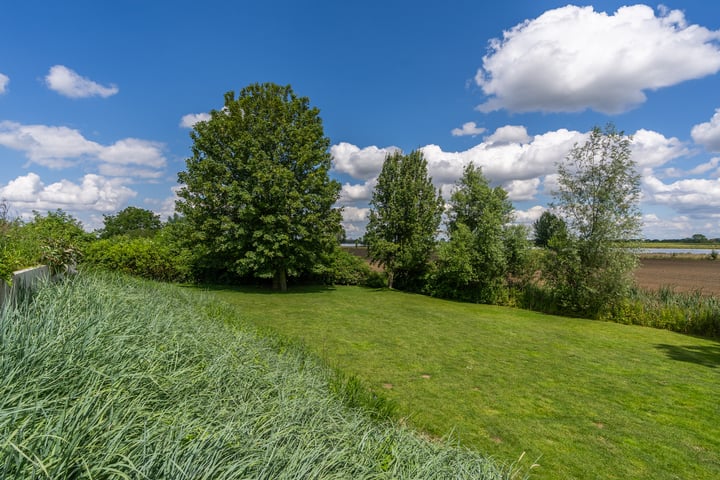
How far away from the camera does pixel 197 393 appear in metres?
2.67

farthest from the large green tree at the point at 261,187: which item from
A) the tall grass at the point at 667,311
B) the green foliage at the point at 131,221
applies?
the green foliage at the point at 131,221

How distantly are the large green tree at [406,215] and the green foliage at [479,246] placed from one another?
134 centimetres

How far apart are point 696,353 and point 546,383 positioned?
587 centimetres

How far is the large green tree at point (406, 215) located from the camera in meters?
18.0

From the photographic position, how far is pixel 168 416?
2.12m

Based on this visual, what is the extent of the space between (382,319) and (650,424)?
708 cm

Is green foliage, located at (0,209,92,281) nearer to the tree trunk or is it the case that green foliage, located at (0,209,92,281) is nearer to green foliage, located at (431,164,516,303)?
the tree trunk

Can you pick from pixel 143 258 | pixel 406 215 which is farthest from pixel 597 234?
pixel 143 258

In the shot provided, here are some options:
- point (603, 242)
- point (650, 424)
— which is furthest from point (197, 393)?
point (603, 242)

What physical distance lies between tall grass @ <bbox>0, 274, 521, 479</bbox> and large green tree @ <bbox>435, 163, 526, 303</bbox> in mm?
12940

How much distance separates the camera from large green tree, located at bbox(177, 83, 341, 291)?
1466 cm

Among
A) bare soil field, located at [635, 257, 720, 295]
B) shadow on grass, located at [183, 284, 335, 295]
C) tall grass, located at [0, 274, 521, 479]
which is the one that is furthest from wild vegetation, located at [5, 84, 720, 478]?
bare soil field, located at [635, 257, 720, 295]

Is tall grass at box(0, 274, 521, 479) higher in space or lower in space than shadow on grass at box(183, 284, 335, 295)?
higher

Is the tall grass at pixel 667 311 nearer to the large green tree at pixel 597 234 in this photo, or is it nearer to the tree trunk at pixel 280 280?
the large green tree at pixel 597 234
